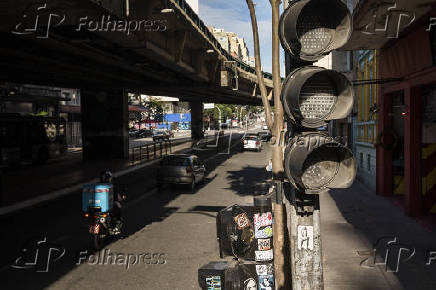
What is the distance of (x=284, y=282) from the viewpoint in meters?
5.04

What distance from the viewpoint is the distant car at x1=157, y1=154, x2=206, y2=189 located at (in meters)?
18.5

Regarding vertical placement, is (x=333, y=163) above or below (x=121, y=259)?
above

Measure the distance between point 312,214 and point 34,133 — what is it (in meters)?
29.8

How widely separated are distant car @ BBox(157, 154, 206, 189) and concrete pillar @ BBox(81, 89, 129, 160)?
16.3 metres

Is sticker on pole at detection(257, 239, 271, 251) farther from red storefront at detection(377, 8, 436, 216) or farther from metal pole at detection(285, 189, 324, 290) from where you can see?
red storefront at detection(377, 8, 436, 216)

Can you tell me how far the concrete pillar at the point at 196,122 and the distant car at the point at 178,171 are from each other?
45.6m

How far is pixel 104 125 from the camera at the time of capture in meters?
34.3

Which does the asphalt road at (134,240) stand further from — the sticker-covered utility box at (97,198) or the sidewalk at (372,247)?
the sidewalk at (372,247)

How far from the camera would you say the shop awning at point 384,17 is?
938 centimetres

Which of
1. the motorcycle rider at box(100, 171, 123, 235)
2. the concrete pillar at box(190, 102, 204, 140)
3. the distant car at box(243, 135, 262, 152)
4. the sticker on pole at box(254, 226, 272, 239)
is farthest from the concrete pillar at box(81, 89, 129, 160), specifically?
the sticker on pole at box(254, 226, 272, 239)

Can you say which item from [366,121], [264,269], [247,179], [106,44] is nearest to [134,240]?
[264,269]

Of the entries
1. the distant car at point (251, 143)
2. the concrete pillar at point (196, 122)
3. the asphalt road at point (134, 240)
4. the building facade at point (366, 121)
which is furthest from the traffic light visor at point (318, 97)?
the concrete pillar at point (196, 122)

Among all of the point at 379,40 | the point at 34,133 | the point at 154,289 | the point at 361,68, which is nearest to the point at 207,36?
the point at 361,68

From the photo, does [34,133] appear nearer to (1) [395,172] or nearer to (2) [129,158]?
(2) [129,158]
